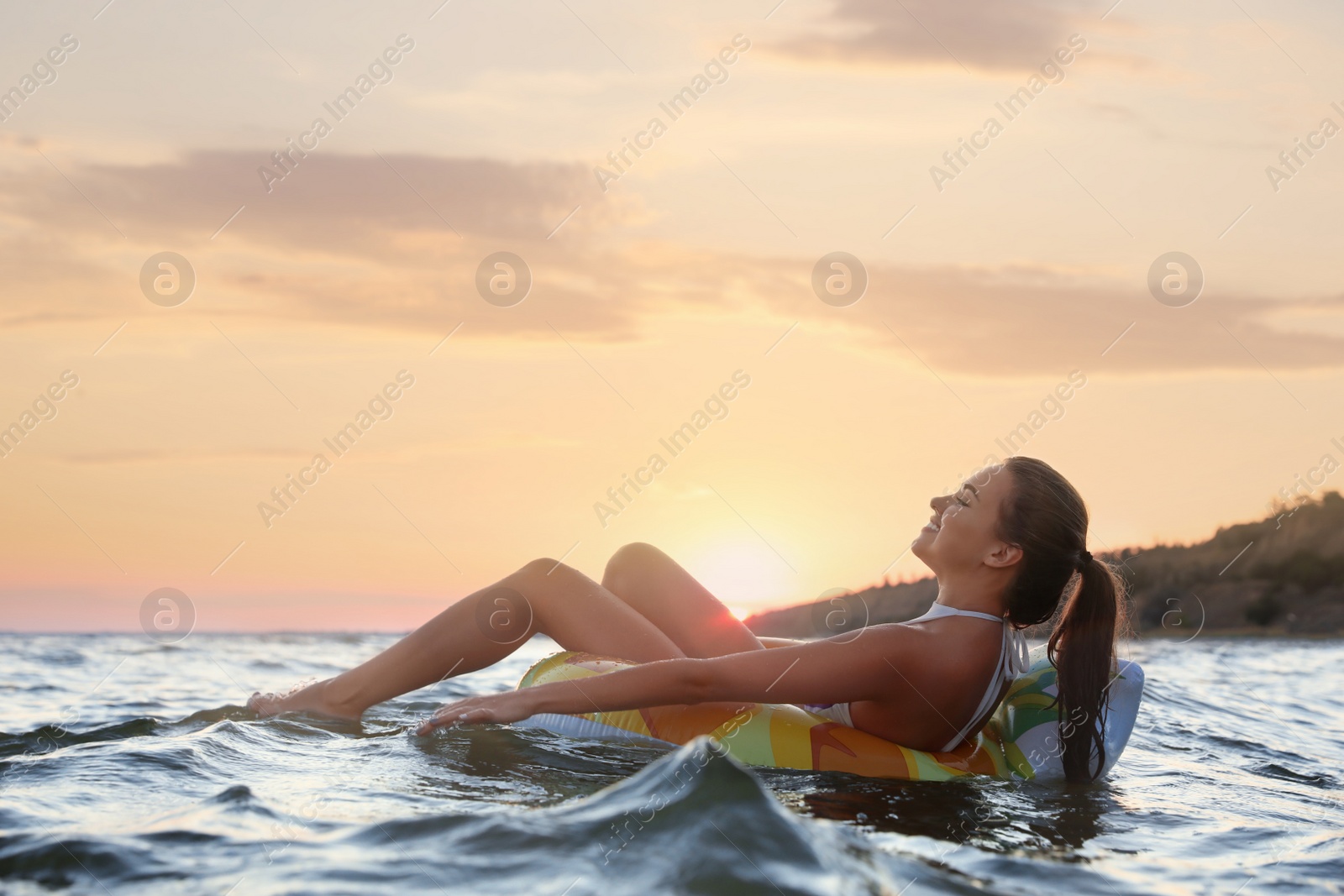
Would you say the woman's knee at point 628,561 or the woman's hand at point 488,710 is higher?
the woman's knee at point 628,561

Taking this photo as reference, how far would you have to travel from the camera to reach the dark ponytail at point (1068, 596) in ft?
12.1

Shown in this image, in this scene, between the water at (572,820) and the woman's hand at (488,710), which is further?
the woman's hand at (488,710)

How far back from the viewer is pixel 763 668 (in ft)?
10.9

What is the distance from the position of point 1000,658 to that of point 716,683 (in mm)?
1052

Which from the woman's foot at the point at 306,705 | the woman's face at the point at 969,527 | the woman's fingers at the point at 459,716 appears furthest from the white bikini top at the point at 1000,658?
the woman's foot at the point at 306,705

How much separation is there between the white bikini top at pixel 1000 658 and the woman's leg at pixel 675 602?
827mm

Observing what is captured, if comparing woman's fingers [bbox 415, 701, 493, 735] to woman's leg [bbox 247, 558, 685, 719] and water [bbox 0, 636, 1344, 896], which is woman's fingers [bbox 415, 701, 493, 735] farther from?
woman's leg [bbox 247, 558, 685, 719]

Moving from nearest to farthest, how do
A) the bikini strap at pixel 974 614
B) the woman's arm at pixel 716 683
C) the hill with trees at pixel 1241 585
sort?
the woman's arm at pixel 716 683 → the bikini strap at pixel 974 614 → the hill with trees at pixel 1241 585

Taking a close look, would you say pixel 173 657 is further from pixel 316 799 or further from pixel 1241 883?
pixel 1241 883

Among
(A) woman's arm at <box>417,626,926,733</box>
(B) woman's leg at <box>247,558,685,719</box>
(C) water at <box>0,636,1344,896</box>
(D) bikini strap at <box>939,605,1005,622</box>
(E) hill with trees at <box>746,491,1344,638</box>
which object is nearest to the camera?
(C) water at <box>0,636,1344,896</box>

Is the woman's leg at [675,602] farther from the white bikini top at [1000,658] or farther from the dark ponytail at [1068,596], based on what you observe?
the dark ponytail at [1068,596]

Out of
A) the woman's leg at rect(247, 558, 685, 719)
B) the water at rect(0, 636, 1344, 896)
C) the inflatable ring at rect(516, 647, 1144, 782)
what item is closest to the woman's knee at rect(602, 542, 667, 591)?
the woman's leg at rect(247, 558, 685, 719)

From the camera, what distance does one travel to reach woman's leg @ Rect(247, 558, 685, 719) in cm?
420

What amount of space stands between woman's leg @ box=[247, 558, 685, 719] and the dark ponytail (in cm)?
142
